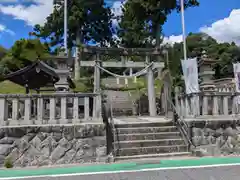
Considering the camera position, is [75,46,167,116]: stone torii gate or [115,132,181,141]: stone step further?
[75,46,167,116]: stone torii gate

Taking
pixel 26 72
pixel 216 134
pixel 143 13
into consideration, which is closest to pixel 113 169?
pixel 216 134

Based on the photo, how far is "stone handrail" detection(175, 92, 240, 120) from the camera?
6.86m

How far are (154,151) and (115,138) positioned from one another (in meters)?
1.23

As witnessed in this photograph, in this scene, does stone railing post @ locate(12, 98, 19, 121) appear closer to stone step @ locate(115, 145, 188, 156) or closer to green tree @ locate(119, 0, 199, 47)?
stone step @ locate(115, 145, 188, 156)

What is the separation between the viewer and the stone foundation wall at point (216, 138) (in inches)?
260

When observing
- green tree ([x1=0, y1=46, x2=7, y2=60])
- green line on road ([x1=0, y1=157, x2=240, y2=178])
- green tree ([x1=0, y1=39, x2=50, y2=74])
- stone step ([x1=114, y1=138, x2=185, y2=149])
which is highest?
green tree ([x1=0, y1=46, x2=7, y2=60])

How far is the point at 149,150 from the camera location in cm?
648

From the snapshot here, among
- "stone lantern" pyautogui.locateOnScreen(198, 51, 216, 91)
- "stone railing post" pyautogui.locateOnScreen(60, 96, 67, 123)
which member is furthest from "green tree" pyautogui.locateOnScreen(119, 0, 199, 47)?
"stone railing post" pyautogui.locateOnScreen(60, 96, 67, 123)

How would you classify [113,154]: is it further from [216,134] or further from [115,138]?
[216,134]

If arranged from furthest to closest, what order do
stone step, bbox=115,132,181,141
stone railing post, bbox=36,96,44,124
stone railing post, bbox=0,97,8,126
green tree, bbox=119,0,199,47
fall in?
green tree, bbox=119,0,199,47
stone step, bbox=115,132,181,141
stone railing post, bbox=36,96,44,124
stone railing post, bbox=0,97,8,126

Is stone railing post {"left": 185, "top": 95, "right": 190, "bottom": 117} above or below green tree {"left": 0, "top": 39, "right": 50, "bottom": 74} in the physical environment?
below

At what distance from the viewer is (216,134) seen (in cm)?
675

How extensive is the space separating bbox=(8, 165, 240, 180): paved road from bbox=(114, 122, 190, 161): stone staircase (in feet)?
4.36

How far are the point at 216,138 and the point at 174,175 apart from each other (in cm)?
274
